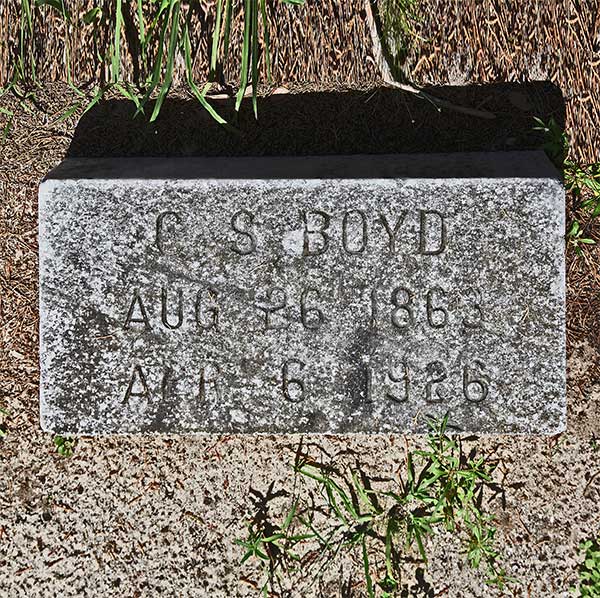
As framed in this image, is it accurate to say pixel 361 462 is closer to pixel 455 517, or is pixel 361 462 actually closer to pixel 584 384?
pixel 455 517

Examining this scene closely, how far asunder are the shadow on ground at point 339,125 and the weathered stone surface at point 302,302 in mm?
318

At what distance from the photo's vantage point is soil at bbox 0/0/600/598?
222 centimetres

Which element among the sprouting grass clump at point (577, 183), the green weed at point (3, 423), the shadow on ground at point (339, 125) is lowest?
the green weed at point (3, 423)

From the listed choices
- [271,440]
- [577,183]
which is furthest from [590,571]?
[577,183]

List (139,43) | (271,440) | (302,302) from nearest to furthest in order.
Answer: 1. (302,302)
2. (139,43)
3. (271,440)

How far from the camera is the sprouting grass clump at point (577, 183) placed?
2.22m

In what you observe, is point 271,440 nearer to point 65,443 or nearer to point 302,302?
point 302,302

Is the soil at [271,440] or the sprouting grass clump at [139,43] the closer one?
the sprouting grass clump at [139,43]

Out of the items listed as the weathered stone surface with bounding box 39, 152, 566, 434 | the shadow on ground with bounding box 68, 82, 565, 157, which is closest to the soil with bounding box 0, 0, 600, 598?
the shadow on ground with bounding box 68, 82, 565, 157

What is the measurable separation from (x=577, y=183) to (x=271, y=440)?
1.44 m

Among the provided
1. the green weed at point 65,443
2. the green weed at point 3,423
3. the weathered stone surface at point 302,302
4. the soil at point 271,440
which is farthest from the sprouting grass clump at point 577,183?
the green weed at point 3,423

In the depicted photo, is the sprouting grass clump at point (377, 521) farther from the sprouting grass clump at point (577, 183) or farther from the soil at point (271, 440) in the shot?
the sprouting grass clump at point (577, 183)

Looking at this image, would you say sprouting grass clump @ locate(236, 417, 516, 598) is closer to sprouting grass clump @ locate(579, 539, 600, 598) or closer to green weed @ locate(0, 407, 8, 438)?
sprouting grass clump @ locate(579, 539, 600, 598)

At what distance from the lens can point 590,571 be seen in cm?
229
